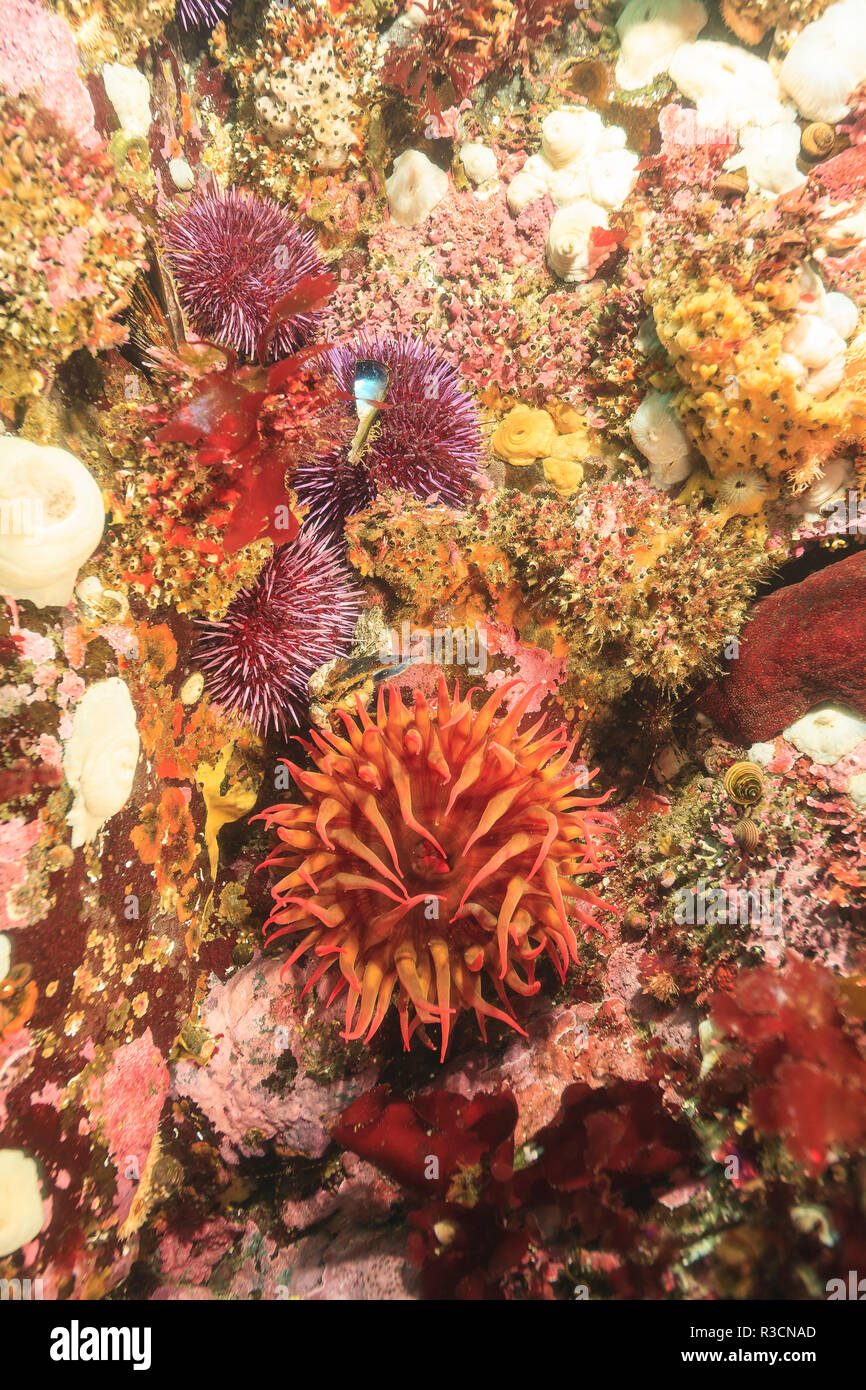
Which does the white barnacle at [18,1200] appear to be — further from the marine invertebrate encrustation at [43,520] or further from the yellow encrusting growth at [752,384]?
the yellow encrusting growth at [752,384]

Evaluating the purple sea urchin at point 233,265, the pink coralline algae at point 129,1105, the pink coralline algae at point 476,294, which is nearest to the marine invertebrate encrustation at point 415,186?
the pink coralline algae at point 476,294

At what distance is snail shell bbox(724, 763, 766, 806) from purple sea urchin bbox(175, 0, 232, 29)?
5.79 metres

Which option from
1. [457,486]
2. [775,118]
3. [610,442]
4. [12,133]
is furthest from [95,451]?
[775,118]

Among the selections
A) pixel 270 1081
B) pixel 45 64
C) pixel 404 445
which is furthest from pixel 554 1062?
pixel 45 64

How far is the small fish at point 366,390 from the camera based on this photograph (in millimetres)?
3559

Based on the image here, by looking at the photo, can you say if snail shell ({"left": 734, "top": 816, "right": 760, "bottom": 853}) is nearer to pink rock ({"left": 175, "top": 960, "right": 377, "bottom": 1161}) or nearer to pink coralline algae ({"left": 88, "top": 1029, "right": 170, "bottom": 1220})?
pink rock ({"left": 175, "top": 960, "right": 377, "bottom": 1161})

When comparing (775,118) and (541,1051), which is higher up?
(775,118)

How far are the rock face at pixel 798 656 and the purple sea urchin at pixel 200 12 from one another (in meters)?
5.26

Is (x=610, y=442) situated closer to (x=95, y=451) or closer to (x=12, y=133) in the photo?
(x=95, y=451)

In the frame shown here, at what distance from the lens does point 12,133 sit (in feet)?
8.42

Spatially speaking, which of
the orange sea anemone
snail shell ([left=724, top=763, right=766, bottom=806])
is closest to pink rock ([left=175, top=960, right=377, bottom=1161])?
the orange sea anemone

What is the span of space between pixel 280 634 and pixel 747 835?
8.44ft

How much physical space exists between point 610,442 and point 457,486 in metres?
0.99

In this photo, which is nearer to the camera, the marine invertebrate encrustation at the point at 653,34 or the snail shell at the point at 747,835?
the snail shell at the point at 747,835
